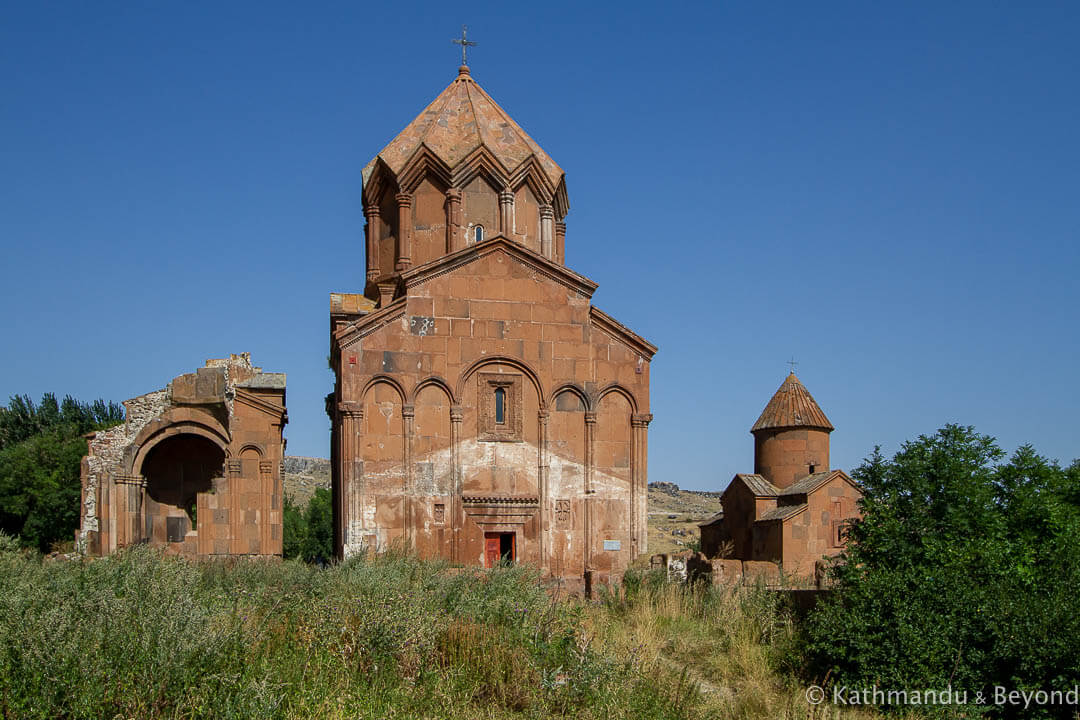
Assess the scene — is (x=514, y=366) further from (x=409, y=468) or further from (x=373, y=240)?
(x=373, y=240)

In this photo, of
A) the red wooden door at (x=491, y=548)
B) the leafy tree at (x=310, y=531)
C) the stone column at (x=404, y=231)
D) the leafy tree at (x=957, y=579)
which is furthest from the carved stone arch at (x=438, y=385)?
the leafy tree at (x=310, y=531)

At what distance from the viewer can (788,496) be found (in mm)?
20750

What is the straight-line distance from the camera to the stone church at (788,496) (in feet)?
65.1

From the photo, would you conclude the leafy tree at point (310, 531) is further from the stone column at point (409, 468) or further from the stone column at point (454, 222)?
the stone column at point (409, 468)

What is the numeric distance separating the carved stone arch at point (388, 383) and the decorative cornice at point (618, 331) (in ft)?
9.79

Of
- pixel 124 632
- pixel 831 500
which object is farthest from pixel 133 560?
pixel 831 500

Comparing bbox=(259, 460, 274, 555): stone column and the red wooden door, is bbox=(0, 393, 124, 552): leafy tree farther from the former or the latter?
the red wooden door

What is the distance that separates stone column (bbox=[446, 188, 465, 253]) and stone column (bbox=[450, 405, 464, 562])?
326 centimetres

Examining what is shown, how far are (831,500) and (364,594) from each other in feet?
46.7

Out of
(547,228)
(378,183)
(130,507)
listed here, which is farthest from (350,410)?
(130,507)

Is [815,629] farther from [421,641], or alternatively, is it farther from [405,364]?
[405,364]

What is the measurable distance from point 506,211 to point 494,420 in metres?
3.84

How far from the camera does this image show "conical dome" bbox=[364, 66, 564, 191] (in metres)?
15.8

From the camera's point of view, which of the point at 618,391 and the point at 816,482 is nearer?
the point at 618,391
